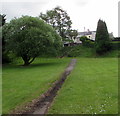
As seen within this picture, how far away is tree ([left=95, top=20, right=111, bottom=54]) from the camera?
58.5 metres

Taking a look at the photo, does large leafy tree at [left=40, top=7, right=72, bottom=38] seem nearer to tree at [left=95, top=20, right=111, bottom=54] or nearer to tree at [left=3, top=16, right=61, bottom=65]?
tree at [left=95, top=20, right=111, bottom=54]

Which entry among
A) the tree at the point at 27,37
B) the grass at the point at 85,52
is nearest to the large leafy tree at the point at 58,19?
the grass at the point at 85,52

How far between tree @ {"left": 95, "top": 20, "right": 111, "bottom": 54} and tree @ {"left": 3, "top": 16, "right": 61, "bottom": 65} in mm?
31140

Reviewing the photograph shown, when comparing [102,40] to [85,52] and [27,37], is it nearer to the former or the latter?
[85,52]

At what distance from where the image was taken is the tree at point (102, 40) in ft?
192

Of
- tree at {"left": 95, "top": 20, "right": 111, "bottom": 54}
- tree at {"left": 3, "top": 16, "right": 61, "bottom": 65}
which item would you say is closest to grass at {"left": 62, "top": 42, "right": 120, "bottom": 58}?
tree at {"left": 95, "top": 20, "right": 111, "bottom": 54}

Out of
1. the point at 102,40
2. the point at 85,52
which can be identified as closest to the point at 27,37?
the point at 85,52

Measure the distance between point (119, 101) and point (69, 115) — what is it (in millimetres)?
3307

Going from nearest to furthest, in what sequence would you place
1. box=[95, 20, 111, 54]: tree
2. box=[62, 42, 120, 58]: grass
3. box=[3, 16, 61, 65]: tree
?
box=[3, 16, 61, 65]: tree < box=[62, 42, 120, 58]: grass < box=[95, 20, 111, 54]: tree

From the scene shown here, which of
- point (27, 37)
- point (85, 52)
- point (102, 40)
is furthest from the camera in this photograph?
point (85, 52)

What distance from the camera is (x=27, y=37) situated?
98.1 ft

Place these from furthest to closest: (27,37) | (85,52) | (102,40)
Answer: (85,52) < (102,40) < (27,37)

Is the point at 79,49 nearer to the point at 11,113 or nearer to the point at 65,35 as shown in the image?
the point at 65,35

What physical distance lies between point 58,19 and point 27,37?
126 feet
